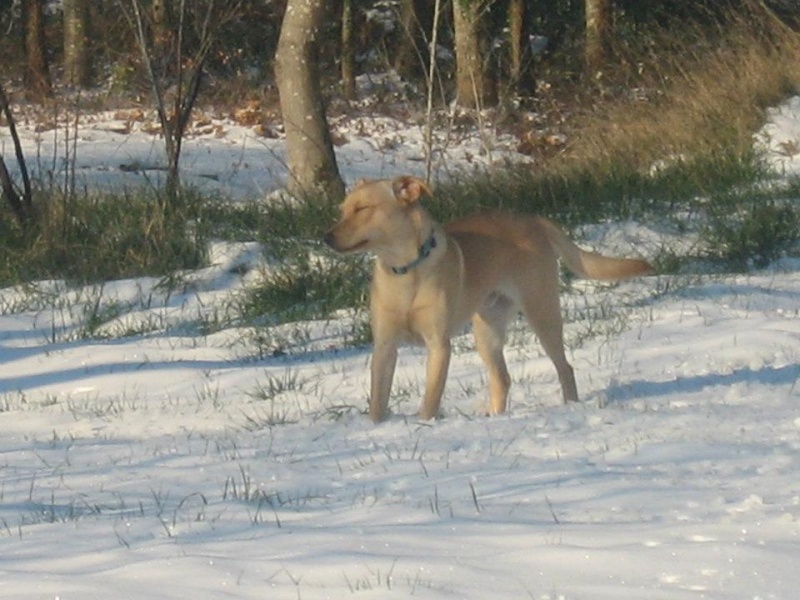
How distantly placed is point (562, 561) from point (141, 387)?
171 inches

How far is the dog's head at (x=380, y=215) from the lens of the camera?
620 cm

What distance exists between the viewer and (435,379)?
628 centimetres

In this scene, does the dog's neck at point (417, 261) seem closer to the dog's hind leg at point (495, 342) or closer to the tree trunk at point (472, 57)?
the dog's hind leg at point (495, 342)

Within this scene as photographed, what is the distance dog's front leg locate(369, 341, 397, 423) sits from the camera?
635cm

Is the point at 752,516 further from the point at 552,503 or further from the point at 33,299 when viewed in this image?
the point at 33,299

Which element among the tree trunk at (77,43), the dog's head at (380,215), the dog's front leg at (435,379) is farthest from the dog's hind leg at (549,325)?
the tree trunk at (77,43)

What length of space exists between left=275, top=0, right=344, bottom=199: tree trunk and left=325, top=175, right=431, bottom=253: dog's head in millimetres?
6741

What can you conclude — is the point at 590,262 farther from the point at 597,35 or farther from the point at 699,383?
Answer: the point at 597,35

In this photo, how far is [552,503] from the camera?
443cm

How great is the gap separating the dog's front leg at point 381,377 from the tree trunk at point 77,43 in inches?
788

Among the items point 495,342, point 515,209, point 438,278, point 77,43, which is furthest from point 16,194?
point 77,43

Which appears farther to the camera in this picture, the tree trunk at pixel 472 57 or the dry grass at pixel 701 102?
the tree trunk at pixel 472 57

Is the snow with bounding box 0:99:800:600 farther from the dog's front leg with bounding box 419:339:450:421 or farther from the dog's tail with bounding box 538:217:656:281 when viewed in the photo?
the dog's tail with bounding box 538:217:656:281

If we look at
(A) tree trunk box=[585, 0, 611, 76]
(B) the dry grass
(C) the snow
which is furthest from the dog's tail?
(A) tree trunk box=[585, 0, 611, 76]
